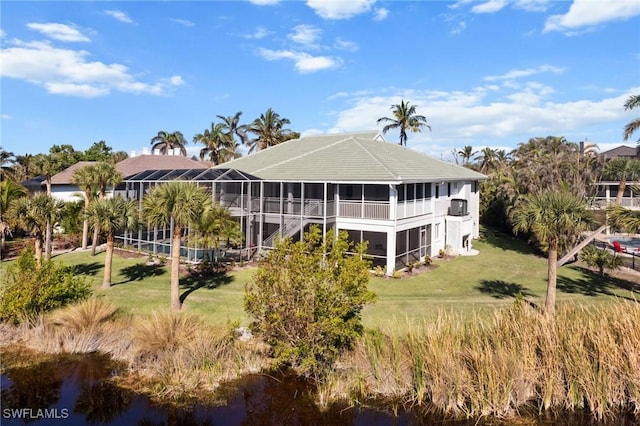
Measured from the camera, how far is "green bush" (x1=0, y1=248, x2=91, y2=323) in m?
14.1

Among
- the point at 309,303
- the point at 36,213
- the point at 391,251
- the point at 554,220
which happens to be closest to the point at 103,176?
the point at 36,213

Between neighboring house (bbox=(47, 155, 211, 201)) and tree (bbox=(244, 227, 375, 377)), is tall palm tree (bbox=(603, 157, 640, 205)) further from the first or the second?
neighboring house (bbox=(47, 155, 211, 201))

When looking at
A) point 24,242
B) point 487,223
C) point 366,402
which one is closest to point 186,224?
point 366,402

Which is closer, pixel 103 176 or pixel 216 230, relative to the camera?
pixel 216 230

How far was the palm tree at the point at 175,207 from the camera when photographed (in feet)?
51.8

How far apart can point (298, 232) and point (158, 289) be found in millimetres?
9213

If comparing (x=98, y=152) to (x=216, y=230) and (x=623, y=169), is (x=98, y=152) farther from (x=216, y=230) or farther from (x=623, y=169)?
(x=623, y=169)

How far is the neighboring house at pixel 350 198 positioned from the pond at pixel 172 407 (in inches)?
495

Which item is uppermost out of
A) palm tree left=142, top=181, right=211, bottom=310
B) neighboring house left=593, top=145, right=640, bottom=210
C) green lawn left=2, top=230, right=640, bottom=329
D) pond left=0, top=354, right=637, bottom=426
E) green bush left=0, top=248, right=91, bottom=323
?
neighboring house left=593, top=145, right=640, bottom=210

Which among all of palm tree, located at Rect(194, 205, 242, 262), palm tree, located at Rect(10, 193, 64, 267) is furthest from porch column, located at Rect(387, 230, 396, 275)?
palm tree, located at Rect(10, 193, 64, 267)

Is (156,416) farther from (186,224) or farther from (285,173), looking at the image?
(285,173)

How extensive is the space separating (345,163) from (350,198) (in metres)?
2.68

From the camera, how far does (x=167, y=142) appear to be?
2515 inches

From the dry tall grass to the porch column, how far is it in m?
12.0
